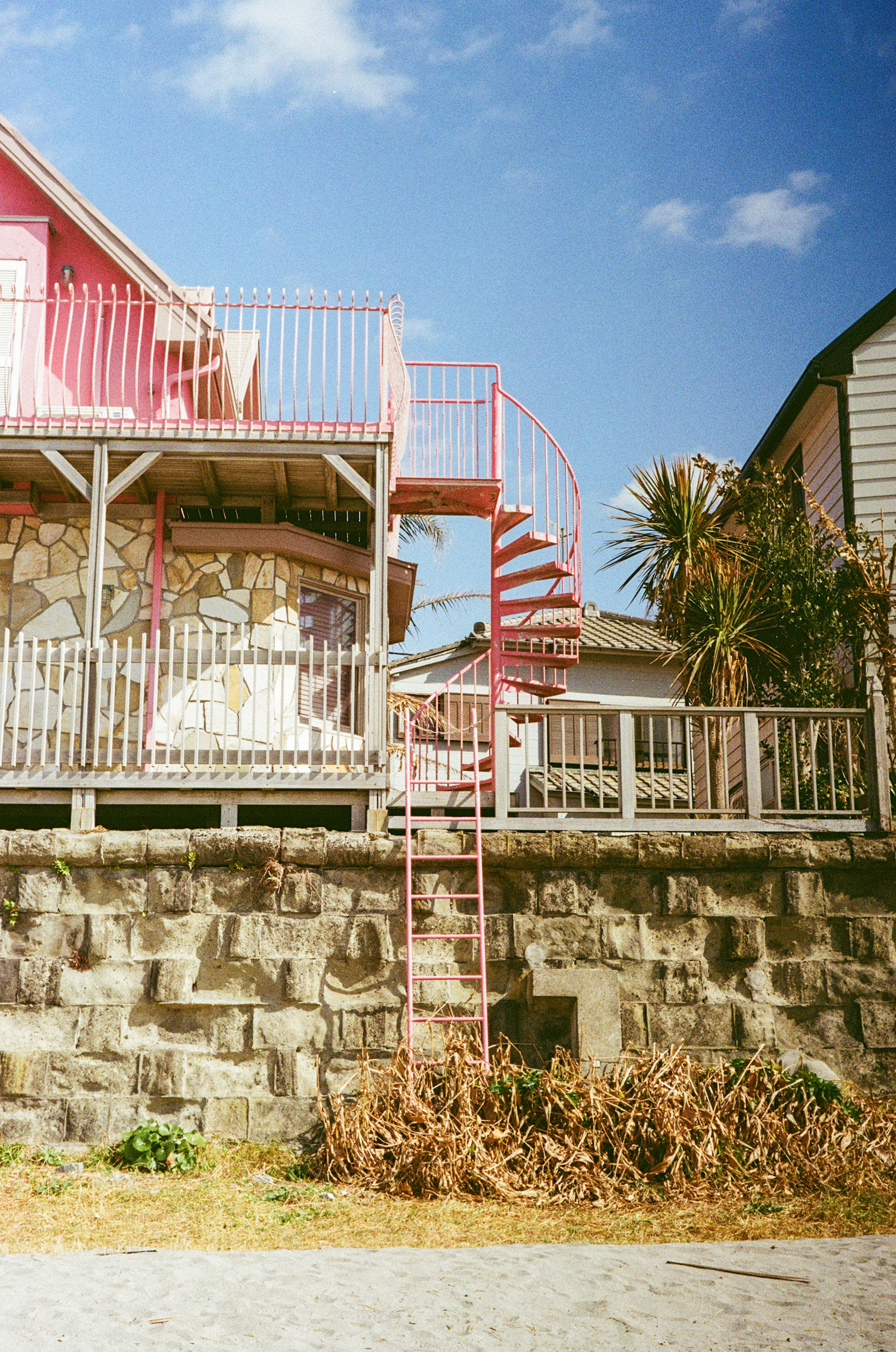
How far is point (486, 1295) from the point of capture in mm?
6246

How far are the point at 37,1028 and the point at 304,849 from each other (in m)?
2.23

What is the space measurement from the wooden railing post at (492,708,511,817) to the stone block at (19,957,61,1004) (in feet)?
11.0

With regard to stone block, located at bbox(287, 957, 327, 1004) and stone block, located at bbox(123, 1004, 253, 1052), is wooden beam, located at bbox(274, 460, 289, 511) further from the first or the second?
stone block, located at bbox(123, 1004, 253, 1052)

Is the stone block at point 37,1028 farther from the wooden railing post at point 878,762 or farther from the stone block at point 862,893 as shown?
the wooden railing post at point 878,762

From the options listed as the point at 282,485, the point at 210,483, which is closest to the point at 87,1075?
the point at 210,483

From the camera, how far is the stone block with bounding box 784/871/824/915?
9.91 meters

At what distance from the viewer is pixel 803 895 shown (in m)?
9.94

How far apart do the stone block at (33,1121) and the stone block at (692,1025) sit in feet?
13.7

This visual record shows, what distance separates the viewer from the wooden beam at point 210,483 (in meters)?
12.0

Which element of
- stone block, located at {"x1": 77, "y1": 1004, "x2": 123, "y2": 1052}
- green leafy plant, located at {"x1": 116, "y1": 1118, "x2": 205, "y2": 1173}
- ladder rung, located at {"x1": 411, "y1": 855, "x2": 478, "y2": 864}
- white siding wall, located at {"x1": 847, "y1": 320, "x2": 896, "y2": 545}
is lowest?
green leafy plant, located at {"x1": 116, "y1": 1118, "x2": 205, "y2": 1173}

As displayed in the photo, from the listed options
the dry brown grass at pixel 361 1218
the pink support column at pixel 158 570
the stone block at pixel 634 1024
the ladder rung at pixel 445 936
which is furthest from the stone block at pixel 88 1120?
the pink support column at pixel 158 570

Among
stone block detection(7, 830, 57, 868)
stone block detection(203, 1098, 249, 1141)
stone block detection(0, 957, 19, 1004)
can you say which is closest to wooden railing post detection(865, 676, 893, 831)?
stone block detection(203, 1098, 249, 1141)

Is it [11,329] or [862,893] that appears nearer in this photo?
[862,893]

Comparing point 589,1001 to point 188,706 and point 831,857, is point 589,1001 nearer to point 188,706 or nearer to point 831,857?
point 831,857
